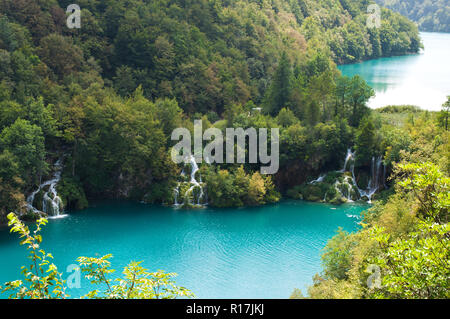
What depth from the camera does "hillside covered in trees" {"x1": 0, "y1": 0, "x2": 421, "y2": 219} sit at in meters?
36.5

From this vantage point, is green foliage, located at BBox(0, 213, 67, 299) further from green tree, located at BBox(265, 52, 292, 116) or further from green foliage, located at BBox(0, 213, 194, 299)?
green tree, located at BBox(265, 52, 292, 116)

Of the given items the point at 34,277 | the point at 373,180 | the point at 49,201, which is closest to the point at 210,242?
the point at 49,201

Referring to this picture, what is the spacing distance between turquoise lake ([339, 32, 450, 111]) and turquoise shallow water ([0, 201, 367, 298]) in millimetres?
27411

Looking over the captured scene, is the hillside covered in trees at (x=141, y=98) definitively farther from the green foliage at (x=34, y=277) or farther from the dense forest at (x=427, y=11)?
the dense forest at (x=427, y=11)

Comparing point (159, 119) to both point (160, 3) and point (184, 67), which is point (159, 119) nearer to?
point (184, 67)

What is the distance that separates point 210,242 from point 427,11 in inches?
5904

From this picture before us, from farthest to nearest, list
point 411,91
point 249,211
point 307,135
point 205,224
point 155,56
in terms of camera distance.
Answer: point 411,91 < point 155,56 < point 307,135 < point 249,211 < point 205,224

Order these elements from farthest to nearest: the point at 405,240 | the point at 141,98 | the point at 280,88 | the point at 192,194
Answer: the point at 280,88
the point at 141,98
the point at 192,194
the point at 405,240

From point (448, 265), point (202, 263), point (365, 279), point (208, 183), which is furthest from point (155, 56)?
point (448, 265)

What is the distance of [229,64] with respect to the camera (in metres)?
52.4

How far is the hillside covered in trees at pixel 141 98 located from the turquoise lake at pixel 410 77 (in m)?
12.8

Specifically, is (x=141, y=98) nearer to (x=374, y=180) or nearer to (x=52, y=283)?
(x=374, y=180)

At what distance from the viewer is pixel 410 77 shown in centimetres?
7781

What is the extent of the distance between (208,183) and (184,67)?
52.7ft
